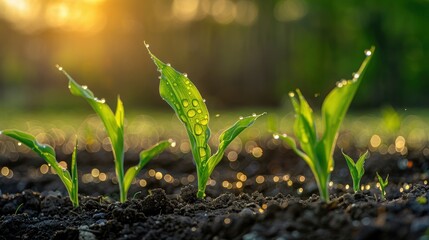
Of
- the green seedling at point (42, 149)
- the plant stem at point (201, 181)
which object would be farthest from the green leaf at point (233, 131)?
the green seedling at point (42, 149)

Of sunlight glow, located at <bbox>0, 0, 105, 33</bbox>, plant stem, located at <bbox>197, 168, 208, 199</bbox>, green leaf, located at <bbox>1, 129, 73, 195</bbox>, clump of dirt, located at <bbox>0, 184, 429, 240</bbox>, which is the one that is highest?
sunlight glow, located at <bbox>0, 0, 105, 33</bbox>

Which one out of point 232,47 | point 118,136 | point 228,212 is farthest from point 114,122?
point 232,47

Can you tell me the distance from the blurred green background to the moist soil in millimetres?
13629

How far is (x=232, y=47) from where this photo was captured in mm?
19859

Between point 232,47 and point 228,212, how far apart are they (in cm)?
1772

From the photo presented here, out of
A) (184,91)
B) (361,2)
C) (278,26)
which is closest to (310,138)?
(184,91)

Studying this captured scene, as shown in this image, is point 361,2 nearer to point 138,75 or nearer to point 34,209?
point 138,75

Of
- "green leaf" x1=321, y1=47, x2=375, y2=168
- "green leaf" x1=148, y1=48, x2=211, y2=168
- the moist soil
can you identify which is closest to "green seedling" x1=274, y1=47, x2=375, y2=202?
"green leaf" x1=321, y1=47, x2=375, y2=168

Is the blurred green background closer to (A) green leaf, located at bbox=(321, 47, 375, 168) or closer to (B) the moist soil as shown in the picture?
(B) the moist soil

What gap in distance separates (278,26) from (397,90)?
3.78 meters

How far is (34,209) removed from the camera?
2992 millimetres

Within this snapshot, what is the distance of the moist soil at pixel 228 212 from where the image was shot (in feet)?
5.91

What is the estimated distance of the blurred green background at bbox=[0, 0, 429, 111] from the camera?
705 inches

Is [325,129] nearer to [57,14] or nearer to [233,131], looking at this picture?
[233,131]
